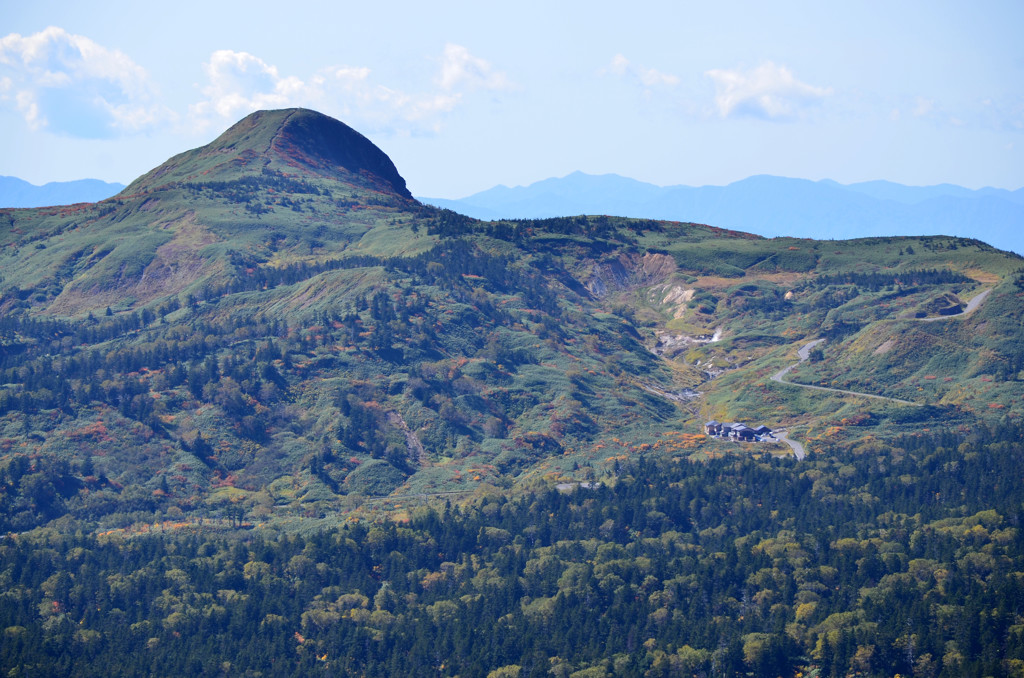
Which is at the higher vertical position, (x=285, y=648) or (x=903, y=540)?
(x=903, y=540)

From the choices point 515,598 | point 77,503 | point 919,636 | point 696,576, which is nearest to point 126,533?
point 77,503

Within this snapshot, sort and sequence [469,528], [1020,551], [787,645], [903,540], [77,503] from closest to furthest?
1. [787,645]
2. [1020,551]
3. [903,540]
4. [469,528]
5. [77,503]

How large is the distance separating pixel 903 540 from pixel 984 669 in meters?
40.1

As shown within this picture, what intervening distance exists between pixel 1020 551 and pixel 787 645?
129ft

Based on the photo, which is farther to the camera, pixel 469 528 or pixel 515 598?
pixel 469 528

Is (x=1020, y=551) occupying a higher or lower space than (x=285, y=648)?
higher

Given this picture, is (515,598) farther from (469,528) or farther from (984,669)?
(984,669)

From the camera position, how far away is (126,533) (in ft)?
603

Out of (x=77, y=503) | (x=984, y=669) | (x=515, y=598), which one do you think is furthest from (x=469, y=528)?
(x=984, y=669)

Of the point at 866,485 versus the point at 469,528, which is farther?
the point at 866,485

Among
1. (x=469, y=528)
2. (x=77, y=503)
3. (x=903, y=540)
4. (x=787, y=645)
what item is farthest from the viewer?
(x=77, y=503)

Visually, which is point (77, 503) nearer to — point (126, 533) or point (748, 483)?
point (126, 533)

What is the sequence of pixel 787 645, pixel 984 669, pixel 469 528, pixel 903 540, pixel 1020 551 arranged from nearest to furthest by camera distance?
pixel 984 669 < pixel 787 645 < pixel 1020 551 < pixel 903 540 < pixel 469 528

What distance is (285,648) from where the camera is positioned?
486ft
